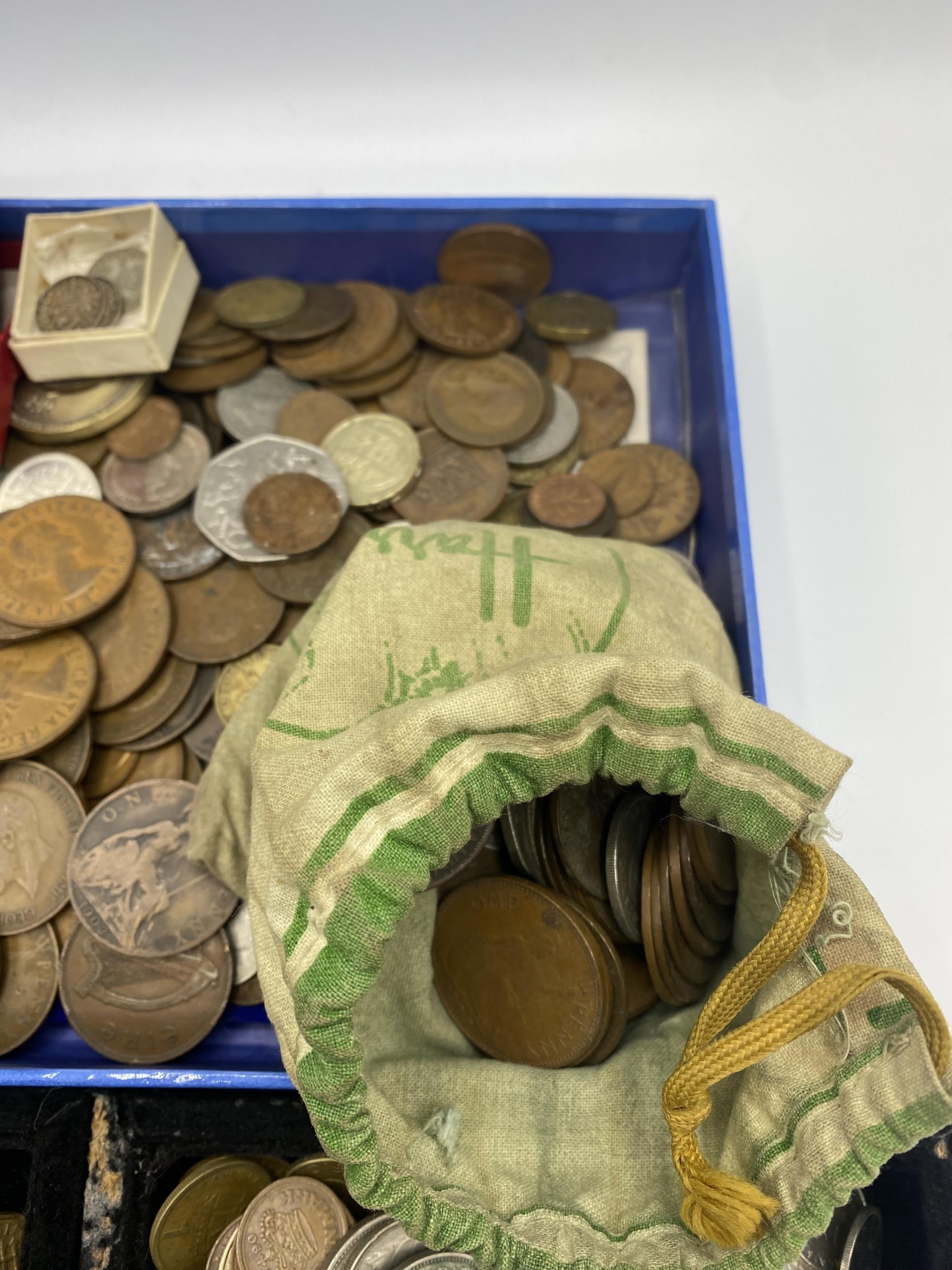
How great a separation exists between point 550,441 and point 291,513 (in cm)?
57

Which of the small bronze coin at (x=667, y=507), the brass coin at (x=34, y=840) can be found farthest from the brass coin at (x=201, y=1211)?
the small bronze coin at (x=667, y=507)

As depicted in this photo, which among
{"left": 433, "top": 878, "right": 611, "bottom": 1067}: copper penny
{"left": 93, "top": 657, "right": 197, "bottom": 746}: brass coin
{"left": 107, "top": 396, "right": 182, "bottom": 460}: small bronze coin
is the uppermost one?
{"left": 107, "top": 396, "right": 182, "bottom": 460}: small bronze coin

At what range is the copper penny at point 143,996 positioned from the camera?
1.48 m

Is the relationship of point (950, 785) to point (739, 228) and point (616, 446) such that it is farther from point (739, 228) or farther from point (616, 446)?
point (739, 228)

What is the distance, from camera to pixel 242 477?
1812mm

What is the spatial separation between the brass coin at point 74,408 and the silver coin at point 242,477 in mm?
258

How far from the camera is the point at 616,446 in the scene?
6.48ft

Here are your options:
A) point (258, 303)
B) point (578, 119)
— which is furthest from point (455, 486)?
point (578, 119)

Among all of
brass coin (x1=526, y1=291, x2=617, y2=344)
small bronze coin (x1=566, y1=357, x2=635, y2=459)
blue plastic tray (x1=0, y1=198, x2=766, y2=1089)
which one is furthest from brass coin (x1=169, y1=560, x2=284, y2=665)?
brass coin (x1=526, y1=291, x2=617, y2=344)

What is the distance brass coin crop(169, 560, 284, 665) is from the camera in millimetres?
1711

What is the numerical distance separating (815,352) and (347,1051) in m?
1.94

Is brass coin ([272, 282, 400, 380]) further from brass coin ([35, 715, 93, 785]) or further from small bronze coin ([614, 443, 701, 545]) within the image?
brass coin ([35, 715, 93, 785])

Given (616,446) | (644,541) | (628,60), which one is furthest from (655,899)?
(628,60)

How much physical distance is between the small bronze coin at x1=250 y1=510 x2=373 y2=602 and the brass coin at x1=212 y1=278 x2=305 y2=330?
1.68 ft
